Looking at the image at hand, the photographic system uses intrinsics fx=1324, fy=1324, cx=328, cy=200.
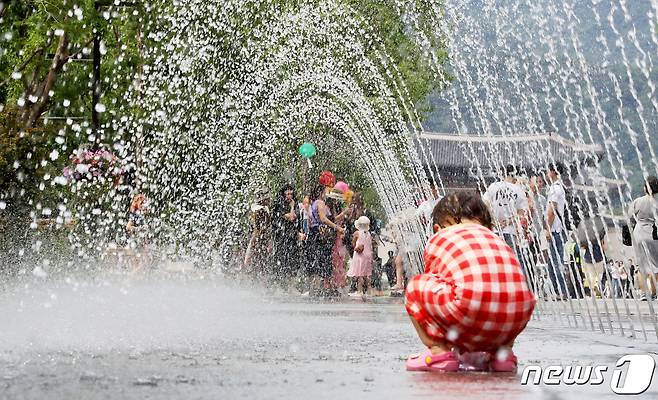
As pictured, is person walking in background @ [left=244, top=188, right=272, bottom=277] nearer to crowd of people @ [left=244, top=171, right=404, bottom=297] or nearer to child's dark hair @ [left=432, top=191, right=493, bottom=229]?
crowd of people @ [left=244, top=171, right=404, bottom=297]

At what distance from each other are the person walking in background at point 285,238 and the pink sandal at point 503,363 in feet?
44.8

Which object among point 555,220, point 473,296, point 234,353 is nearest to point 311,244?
point 555,220

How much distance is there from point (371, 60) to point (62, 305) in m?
24.9

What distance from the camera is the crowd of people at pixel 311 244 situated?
19694 mm

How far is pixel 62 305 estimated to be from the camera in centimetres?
1243

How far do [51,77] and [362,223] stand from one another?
593 centimetres

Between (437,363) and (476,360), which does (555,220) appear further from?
(437,363)

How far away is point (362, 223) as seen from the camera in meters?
20.4

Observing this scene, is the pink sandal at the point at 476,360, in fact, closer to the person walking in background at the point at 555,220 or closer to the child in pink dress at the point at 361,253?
the person walking in background at the point at 555,220

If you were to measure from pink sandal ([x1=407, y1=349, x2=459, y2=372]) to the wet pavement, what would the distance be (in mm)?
133

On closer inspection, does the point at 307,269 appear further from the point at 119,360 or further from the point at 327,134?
the point at 327,134

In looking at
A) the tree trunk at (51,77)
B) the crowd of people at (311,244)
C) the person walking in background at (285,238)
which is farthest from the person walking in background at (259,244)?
the tree trunk at (51,77)

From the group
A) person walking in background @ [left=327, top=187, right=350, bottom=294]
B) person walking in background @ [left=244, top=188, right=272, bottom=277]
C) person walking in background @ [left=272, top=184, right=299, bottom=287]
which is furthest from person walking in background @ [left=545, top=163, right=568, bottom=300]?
person walking in background @ [left=244, top=188, right=272, bottom=277]

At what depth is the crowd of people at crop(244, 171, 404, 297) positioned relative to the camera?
19.7 m
